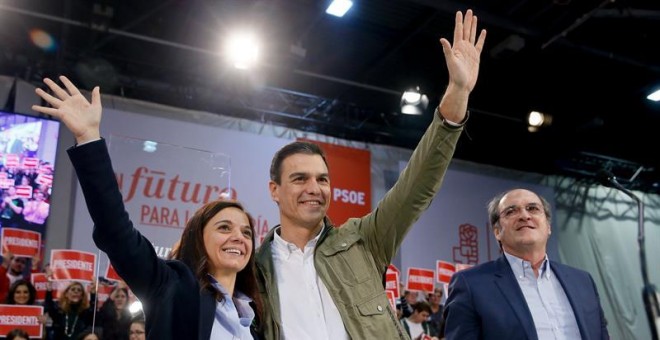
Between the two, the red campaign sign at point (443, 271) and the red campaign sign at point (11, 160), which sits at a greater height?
the red campaign sign at point (11, 160)

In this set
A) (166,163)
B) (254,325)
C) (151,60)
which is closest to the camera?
(254,325)

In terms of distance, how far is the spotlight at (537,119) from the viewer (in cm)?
838

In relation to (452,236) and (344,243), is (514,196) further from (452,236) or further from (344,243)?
(452,236)

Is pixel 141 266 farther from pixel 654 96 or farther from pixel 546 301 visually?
pixel 654 96

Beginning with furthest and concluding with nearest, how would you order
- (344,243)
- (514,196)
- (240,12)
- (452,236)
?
(452,236) → (240,12) → (514,196) → (344,243)

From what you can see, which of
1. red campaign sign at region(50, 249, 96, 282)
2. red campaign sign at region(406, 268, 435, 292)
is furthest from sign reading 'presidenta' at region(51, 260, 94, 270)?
red campaign sign at region(406, 268, 435, 292)

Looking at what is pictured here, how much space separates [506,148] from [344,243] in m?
7.86

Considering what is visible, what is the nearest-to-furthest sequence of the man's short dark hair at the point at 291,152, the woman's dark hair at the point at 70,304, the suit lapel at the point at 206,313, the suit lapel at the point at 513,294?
the suit lapel at the point at 206,313, the man's short dark hair at the point at 291,152, the suit lapel at the point at 513,294, the woman's dark hair at the point at 70,304

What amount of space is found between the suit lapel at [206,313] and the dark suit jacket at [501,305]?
43.1 inches

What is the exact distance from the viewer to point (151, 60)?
762 cm

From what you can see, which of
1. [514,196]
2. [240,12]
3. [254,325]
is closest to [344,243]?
[254,325]

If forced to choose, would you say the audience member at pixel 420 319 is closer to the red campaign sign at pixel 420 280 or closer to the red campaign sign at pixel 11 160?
the red campaign sign at pixel 420 280

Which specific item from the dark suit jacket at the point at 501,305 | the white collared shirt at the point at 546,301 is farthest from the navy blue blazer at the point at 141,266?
the white collared shirt at the point at 546,301

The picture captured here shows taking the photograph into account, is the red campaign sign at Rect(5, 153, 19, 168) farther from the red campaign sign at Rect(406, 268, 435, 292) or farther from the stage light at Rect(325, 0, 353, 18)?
the red campaign sign at Rect(406, 268, 435, 292)
